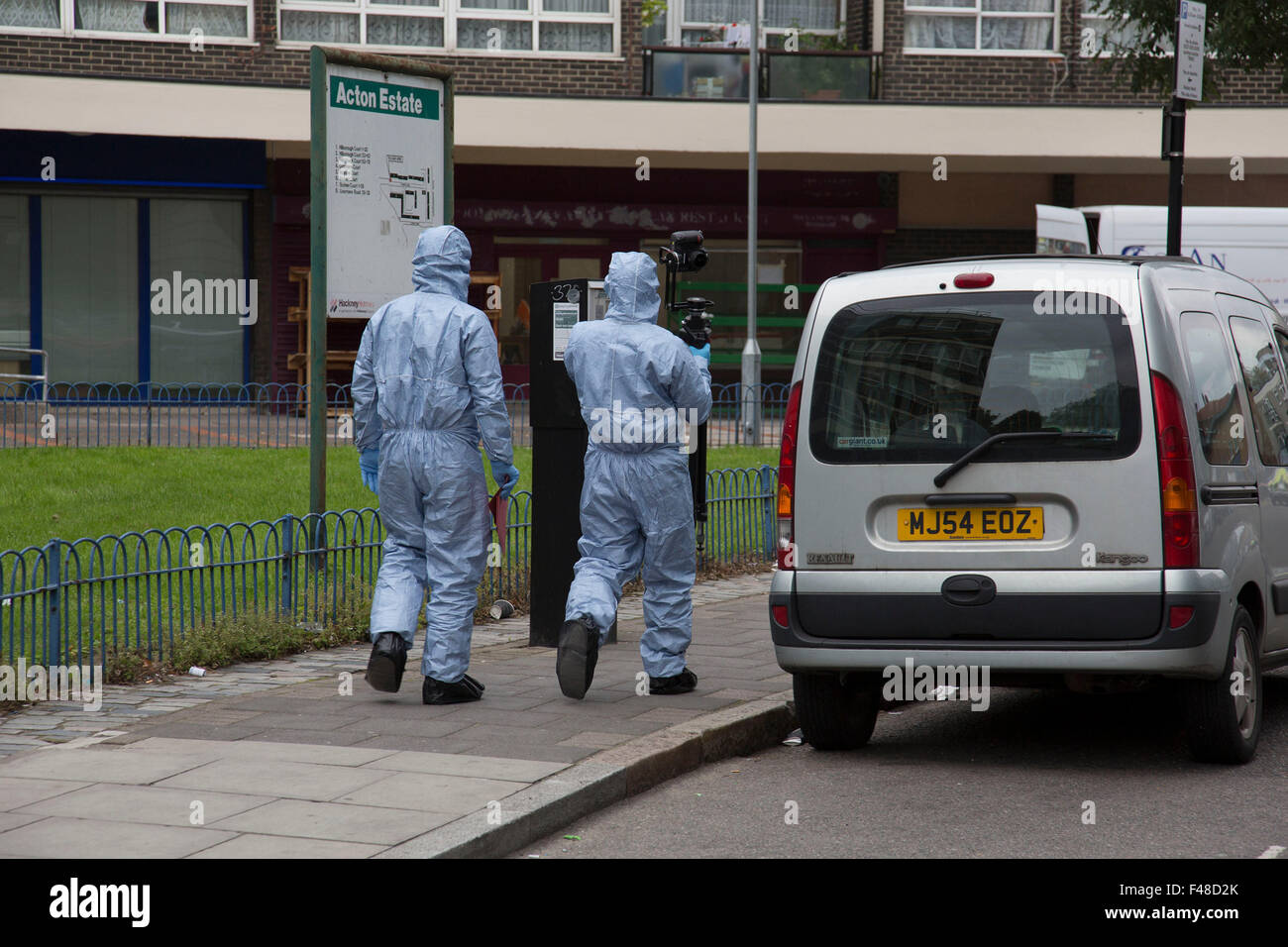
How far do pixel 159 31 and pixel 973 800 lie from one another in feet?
65.6

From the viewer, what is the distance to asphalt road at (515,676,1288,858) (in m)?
4.96

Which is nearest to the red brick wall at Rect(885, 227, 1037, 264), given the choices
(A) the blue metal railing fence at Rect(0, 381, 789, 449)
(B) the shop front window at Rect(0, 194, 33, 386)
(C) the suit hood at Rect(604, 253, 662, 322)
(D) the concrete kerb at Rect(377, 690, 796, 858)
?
(A) the blue metal railing fence at Rect(0, 381, 789, 449)

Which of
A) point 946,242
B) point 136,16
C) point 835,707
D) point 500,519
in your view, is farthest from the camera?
point 946,242

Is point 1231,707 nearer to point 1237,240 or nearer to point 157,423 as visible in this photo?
point 157,423

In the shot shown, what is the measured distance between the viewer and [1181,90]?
10.9m

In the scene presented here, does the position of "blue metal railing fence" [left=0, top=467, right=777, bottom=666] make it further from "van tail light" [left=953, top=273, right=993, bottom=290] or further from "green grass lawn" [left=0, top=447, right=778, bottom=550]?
"van tail light" [left=953, top=273, right=993, bottom=290]

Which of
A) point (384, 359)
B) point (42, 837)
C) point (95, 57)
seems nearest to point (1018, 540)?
point (384, 359)

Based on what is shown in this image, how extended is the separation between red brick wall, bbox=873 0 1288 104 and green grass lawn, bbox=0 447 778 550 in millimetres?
10586

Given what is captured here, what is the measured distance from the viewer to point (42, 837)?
4598 mm

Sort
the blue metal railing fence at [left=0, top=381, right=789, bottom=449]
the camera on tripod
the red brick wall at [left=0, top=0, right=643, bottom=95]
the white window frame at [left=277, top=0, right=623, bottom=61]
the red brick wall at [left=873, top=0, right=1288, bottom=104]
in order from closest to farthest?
the camera on tripod < the blue metal railing fence at [left=0, top=381, right=789, bottom=449] < the red brick wall at [left=0, top=0, right=643, bottom=95] < the white window frame at [left=277, top=0, right=623, bottom=61] < the red brick wall at [left=873, top=0, right=1288, bottom=104]

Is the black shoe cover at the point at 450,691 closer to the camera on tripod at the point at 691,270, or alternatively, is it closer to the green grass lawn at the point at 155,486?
the camera on tripod at the point at 691,270

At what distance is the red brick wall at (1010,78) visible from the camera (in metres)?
23.9

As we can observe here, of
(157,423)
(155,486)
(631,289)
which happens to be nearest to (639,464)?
(631,289)
